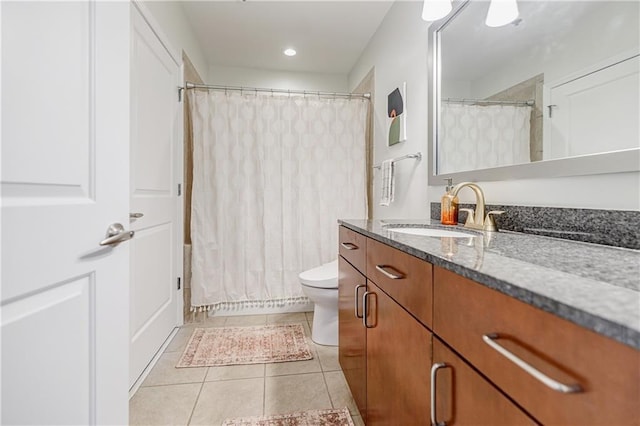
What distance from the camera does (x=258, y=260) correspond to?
2.54 meters

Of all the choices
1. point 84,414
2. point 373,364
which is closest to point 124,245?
point 84,414

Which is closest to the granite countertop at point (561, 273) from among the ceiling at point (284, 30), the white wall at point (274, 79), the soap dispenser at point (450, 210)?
the soap dispenser at point (450, 210)

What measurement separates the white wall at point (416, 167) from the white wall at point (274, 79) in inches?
14.6

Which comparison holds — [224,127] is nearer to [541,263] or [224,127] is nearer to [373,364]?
[373,364]

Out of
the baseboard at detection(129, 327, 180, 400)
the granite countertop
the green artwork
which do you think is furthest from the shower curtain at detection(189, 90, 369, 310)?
the granite countertop

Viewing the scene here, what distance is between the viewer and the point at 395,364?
915 mm

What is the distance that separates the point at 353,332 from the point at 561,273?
100 centimetres

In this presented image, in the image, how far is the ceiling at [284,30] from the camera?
2305mm

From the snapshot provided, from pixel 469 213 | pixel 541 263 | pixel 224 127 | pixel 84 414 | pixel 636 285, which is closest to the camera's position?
pixel 636 285

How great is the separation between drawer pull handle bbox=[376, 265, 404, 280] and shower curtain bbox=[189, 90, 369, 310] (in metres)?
1.61

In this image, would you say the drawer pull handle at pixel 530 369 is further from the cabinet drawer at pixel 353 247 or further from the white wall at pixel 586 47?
the white wall at pixel 586 47

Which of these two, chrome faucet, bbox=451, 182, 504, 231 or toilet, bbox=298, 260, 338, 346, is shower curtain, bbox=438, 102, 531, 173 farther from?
toilet, bbox=298, 260, 338, 346

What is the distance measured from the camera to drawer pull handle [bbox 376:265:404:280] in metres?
0.88

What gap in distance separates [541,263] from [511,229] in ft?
2.18
